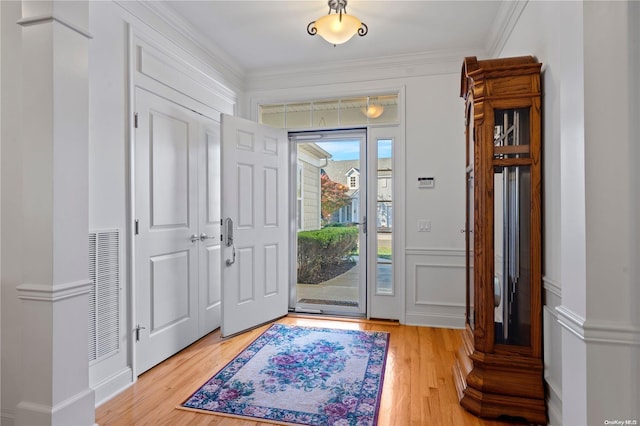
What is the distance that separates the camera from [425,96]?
135 inches

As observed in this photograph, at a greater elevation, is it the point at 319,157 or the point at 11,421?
the point at 319,157

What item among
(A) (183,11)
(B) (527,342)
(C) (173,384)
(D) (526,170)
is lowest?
(C) (173,384)

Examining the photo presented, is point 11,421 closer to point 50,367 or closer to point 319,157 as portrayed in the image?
point 50,367

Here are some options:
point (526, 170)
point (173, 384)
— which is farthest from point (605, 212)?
point (173, 384)

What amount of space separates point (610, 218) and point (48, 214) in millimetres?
2248

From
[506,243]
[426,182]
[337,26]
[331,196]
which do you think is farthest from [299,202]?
[506,243]

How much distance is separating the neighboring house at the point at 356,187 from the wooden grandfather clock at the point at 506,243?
1.55m

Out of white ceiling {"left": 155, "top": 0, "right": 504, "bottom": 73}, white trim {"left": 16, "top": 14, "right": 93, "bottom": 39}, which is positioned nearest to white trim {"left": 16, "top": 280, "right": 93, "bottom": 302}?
white trim {"left": 16, "top": 14, "right": 93, "bottom": 39}

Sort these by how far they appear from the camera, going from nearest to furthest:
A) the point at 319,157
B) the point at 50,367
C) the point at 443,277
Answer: the point at 50,367 < the point at 443,277 < the point at 319,157

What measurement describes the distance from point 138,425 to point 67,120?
5.37 ft

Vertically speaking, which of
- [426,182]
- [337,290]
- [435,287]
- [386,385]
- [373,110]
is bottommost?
[386,385]

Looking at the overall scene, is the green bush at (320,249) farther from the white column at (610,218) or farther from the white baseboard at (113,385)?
the white column at (610,218)

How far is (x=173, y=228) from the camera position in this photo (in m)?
2.74

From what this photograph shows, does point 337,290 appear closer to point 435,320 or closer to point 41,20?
point 435,320
